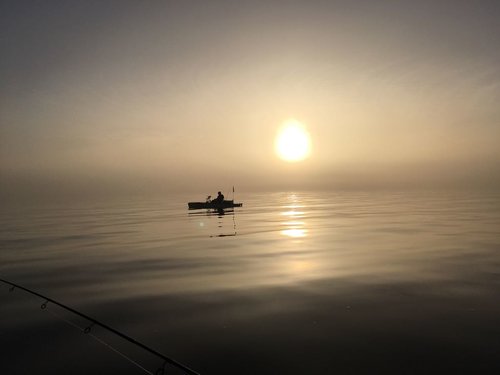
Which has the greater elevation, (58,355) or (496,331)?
(58,355)

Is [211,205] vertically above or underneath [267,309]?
above

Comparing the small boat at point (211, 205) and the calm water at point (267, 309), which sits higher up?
the small boat at point (211, 205)

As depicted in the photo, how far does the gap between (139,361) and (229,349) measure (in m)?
2.22

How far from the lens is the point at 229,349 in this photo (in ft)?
30.6

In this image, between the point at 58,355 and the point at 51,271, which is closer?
the point at 58,355

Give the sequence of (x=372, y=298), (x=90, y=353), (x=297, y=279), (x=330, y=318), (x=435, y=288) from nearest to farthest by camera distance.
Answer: (x=90, y=353)
(x=330, y=318)
(x=372, y=298)
(x=435, y=288)
(x=297, y=279)

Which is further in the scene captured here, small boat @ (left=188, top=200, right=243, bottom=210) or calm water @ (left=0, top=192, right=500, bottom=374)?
small boat @ (left=188, top=200, right=243, bottom=210)

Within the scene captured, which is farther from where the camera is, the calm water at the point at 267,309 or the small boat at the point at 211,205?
the small boat at the point at 211,205

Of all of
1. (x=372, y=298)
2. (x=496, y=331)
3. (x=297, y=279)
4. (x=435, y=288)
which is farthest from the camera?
(x=297, y=279)

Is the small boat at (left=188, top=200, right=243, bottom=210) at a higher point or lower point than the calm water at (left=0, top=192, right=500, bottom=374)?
higher

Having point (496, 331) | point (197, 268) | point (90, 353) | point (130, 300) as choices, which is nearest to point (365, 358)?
point (496, 331)

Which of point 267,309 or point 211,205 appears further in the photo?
point 211,205

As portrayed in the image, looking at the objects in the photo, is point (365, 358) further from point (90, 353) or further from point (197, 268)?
point (197, 268)

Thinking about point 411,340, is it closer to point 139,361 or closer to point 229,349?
point 229,349
